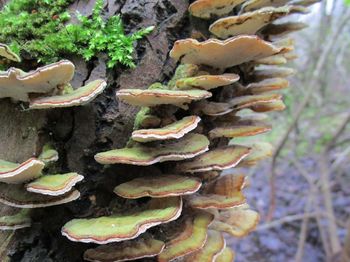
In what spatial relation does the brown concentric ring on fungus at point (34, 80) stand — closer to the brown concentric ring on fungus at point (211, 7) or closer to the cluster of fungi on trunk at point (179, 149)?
the cluster of fungi on trunk at point (179, 149)

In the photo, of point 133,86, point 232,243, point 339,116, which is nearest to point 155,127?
point 133,86

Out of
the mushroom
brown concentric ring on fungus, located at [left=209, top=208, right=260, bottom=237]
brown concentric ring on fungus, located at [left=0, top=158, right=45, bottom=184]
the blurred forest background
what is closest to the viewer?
brown concentric ring on fungus, located at [left=0, top=158, right=45, bottom=184]

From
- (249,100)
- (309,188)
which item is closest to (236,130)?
(249,100)

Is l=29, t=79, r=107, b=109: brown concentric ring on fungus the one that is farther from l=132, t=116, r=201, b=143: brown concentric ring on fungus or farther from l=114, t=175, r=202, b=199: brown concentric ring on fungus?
l=114, t=175, r=202, b=199: brown concentric ring on fungus

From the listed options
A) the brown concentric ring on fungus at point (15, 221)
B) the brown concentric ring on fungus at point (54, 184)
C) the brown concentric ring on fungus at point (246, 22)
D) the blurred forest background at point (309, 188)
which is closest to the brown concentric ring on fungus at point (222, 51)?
the brown concentric ring on fungus at point (246, 22)

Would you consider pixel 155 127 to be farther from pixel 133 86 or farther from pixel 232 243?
pixel 232 243

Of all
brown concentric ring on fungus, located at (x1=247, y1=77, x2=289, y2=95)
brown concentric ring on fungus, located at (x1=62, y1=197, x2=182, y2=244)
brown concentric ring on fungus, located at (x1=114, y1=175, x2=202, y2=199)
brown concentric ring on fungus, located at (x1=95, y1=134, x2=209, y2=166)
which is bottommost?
brown concentric ring on fungus, located at (x1=62, y1=197, x2=182, y2=244)

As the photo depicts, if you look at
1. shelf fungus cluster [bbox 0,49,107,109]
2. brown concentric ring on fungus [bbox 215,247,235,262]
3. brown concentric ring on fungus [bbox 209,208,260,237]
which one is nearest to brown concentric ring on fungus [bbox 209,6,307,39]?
shelf fungus cluster [bbox 0,49,107,109]

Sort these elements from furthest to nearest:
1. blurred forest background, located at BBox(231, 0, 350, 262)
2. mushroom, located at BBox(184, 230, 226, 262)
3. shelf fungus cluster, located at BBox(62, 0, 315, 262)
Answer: blurred forest background, located at BBox(231, 0, 350, 262) → mushroom, located at BBox(184, 230, 226, 262) → shelf fungus cluster, located at BBox(62, 0, 315, 262)
